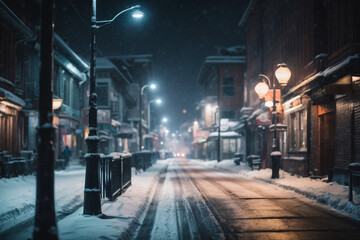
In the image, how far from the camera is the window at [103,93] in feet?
140

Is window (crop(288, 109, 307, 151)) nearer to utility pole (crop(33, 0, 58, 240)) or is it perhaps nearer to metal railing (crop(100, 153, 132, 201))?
metal railing (crop(100, 153, 132, 201))

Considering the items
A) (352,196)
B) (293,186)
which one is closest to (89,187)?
(352,196)

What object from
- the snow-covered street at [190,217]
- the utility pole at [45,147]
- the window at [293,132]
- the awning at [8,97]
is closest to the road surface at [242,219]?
the snow-covered street at [190,217]

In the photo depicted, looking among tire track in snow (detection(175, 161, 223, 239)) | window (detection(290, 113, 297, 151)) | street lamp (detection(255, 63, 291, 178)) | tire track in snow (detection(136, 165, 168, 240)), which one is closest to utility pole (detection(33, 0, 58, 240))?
tire track in snow (detection(136, 165, 168, 240))

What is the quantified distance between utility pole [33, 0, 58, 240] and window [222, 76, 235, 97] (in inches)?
1972

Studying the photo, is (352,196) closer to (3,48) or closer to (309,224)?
(309,224)

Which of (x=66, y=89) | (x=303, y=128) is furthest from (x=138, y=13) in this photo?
(x=66, y=89)

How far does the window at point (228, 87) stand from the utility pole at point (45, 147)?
50080 millimetres

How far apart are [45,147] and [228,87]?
5081cm

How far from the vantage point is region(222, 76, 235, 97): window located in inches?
2156

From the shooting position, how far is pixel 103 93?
43.1 m

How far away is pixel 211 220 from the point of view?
8.62m

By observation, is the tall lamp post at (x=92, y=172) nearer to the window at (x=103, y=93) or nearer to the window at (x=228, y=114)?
the window at (x=103, y=93)

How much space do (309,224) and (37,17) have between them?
2337cm
